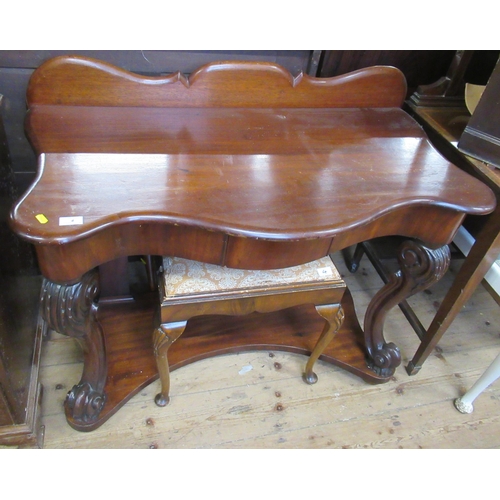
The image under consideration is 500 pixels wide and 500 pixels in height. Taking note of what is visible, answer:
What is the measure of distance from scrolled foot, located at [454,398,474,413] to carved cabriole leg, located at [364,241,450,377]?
0.23 meters

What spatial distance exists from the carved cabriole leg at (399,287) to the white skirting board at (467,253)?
4.9 inches

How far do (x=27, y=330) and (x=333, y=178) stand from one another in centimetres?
91

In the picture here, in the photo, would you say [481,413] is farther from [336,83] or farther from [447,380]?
[336,83]

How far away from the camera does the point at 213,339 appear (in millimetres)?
1409

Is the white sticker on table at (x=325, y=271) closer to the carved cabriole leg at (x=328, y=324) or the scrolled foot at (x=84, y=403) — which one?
the carved cabriole leg at (x=328, y=324)

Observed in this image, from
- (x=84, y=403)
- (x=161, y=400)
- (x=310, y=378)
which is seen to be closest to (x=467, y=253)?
(x=310, y=378)

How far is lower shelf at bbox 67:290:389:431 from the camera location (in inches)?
51.4

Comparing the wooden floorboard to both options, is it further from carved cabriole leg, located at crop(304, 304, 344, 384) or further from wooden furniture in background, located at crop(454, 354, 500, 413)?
carved cabriole leg, located at crop(304, 304, 344, 384)

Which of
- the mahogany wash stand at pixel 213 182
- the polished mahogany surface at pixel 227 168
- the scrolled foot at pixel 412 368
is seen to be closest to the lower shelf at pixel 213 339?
the mahogany wash stand at pixel 213 182

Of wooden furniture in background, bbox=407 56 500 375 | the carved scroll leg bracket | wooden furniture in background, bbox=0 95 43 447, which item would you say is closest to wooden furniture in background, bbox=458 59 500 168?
wooden furniture in background, bbox=407 56 500 375

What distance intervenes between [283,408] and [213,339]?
297 millimetres

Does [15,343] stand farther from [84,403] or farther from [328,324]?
[328,324]

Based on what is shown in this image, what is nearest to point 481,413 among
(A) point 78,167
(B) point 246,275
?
(B) point 246,275

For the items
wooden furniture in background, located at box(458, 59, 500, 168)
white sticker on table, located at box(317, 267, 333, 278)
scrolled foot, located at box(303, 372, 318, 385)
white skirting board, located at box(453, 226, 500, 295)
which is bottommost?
scrolled foot, located at box(303, 372, 318, 385)
